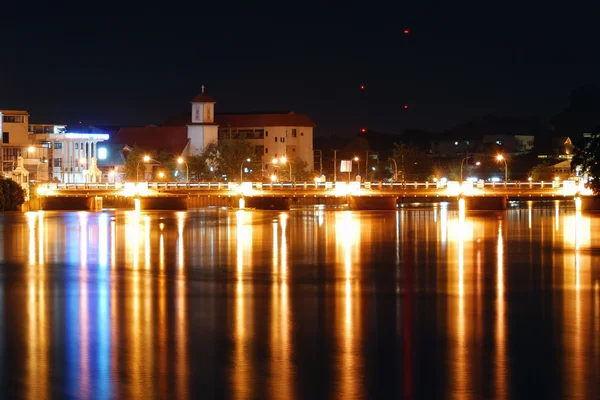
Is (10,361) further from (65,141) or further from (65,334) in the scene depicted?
(65,141)

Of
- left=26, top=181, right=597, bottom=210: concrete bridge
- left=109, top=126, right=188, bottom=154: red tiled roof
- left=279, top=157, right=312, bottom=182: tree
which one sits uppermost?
left=109, top=126, right=188, bottom=154: red tiled roof

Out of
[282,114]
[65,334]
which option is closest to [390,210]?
[282,114]

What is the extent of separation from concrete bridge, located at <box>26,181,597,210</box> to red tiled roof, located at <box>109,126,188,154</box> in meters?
34.0

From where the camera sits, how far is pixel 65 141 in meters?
106

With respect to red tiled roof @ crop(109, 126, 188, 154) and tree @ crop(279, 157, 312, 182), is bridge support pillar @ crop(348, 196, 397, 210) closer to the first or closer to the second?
tree @ crop(279, 157, 312, 182)

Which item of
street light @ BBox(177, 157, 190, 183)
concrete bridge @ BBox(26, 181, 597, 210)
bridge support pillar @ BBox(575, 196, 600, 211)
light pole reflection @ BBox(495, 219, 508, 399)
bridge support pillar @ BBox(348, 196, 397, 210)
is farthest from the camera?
street light @ BBox(177, 157, 190, 183)

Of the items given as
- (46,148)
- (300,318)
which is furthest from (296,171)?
(300,318)

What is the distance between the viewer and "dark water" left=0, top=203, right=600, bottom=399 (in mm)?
16391

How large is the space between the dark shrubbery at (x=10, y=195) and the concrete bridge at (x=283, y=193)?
7.32ft

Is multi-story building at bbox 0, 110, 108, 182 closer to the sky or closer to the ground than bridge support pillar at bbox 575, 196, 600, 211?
closer to the sky

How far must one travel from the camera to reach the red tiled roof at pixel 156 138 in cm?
11731

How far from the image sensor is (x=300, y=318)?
22.3m

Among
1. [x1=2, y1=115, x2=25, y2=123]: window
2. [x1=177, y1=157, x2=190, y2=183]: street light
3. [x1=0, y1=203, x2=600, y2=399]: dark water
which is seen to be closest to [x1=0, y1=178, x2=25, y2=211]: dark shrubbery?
[x1=2, y1=115, x2=25, y2=123]: window

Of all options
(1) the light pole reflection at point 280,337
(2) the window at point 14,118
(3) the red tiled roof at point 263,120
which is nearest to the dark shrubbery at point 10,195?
(2) the window at point 14,118
